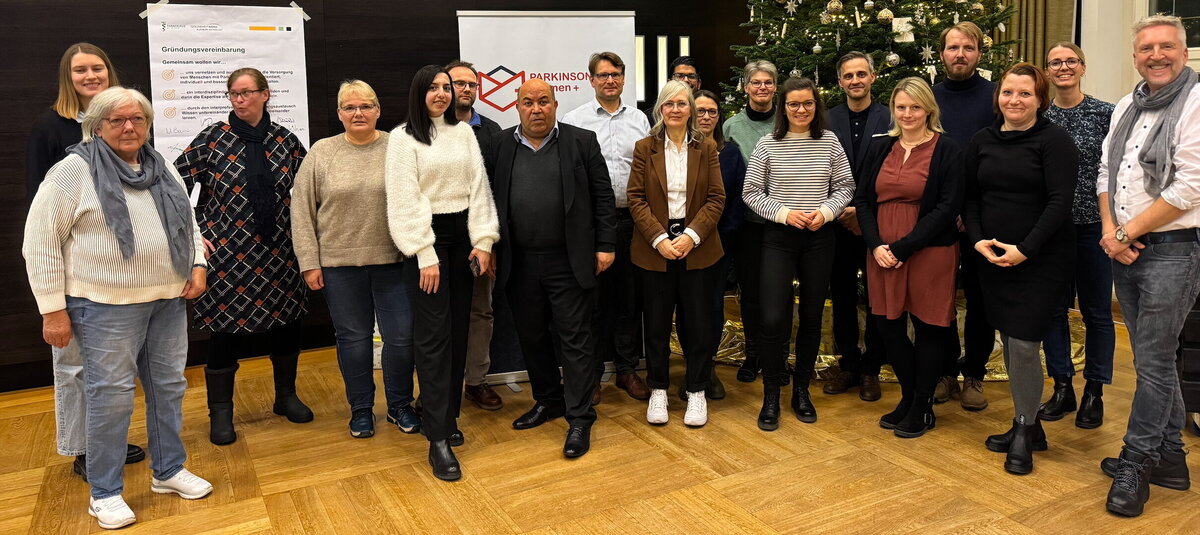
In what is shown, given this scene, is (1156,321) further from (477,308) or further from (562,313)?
(477,308)

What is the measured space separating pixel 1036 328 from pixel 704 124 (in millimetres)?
1656

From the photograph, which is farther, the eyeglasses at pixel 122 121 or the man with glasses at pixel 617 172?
the man with glasses at pixel 617 172

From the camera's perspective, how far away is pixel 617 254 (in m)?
4.11

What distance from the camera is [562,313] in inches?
138

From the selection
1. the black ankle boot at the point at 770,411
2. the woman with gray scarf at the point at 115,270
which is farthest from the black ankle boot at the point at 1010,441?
the woman with gray scarf at the point at 115,270

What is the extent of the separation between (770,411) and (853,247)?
0.89 m

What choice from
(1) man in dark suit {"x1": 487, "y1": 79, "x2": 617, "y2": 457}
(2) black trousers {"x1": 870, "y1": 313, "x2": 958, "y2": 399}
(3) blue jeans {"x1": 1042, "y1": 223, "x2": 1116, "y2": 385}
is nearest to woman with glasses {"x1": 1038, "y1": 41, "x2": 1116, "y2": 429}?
(3) blue jeans {"x1": 1042, "y1": 223, "x2": 1116, "y2": 385}

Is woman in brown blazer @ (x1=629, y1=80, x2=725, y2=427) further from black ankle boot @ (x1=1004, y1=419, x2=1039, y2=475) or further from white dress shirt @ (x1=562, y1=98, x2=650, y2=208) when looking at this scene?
black ankle boot @ (x1=1004, y1=419, x2=1039, y2=475)

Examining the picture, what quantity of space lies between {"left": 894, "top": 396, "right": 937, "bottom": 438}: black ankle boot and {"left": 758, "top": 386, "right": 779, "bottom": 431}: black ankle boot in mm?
498

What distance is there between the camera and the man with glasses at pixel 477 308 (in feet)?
12.8

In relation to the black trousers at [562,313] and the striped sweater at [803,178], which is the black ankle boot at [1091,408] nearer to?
the striped sweater at [803,178]

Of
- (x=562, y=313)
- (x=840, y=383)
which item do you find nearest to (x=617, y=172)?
(x=562, y=313)

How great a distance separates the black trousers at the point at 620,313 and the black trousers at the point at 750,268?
1.67 feet

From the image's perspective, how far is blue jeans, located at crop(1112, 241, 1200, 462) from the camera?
2723mm
